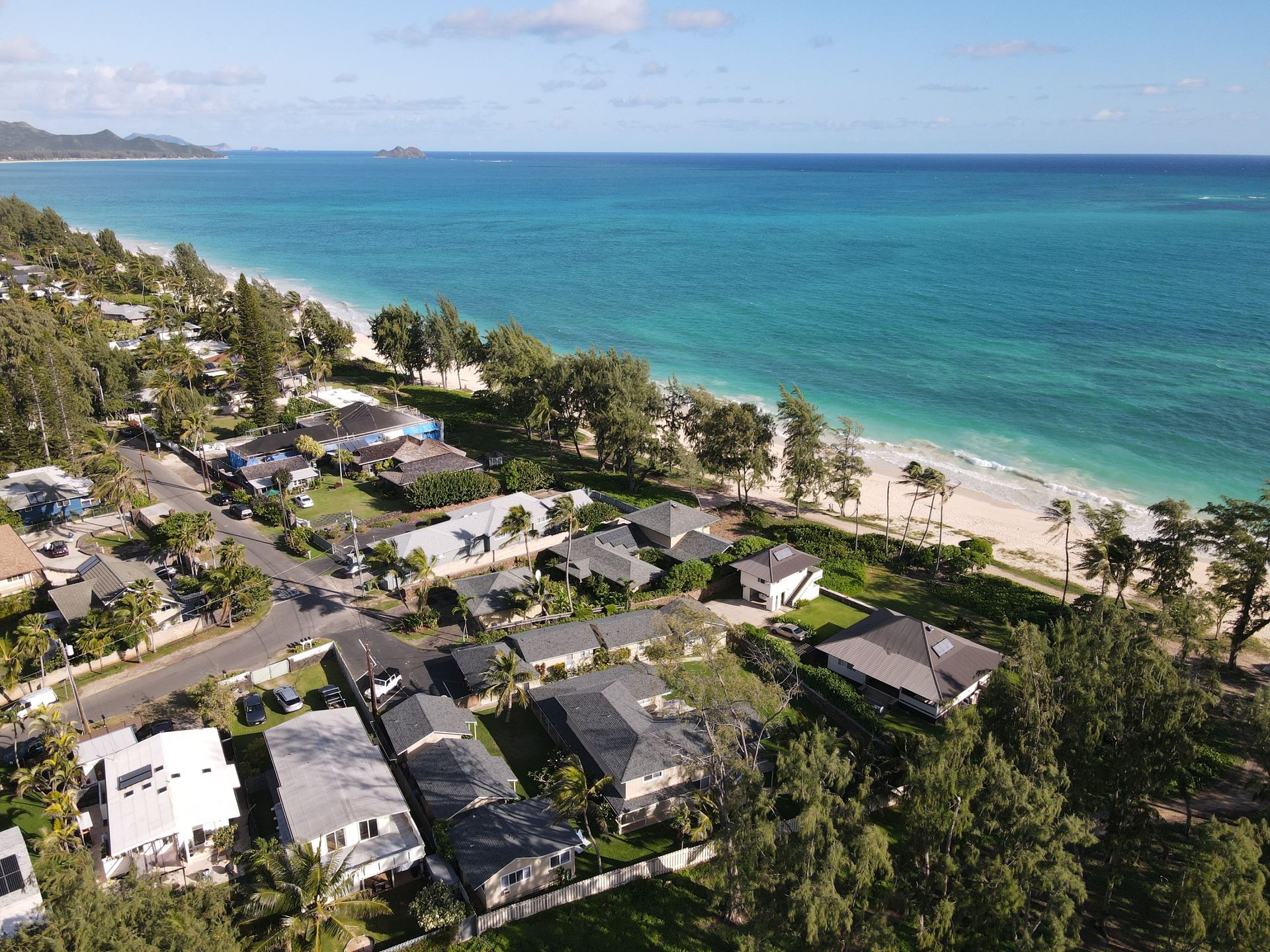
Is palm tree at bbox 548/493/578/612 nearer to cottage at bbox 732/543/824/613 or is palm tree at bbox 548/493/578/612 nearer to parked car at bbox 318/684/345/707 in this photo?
cottage at bbox 732/543/824/613

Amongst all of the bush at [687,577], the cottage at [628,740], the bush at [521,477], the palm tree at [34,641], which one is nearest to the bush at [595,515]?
the bush at [521,477]

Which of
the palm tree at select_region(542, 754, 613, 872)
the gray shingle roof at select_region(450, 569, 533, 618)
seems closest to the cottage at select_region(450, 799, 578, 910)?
the palm tree at select_region(542, 754, 613, 872)

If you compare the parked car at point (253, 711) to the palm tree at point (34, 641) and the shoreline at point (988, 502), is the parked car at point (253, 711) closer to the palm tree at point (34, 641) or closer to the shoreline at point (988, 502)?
the palm tree at point (34, 641)

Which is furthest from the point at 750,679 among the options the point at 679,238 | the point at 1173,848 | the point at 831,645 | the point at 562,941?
the point at 679,238

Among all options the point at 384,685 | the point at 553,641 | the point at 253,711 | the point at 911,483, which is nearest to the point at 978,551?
the point at 911,483

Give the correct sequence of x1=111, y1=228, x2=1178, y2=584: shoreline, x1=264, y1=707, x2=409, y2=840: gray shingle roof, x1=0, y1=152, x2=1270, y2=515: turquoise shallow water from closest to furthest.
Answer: x1=264, y1=707, x2=409, y2=840: gray shingle roof
x1=111, y1=228, x2=1178, y2=584: shoreline
x1=0, y1=152, x2=1270, y2=515: turquoise shallow water

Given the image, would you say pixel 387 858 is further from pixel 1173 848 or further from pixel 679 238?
pixel 679 238
